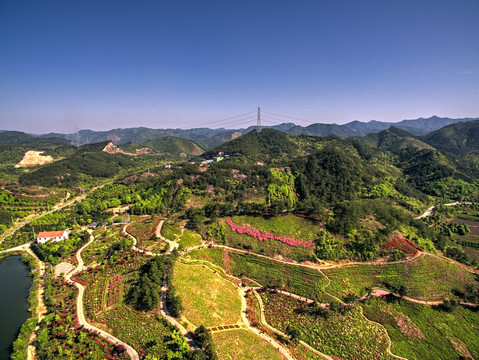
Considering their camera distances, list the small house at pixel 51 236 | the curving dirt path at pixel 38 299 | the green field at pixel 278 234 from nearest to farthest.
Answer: the curving dirt path at pixel 38 299, the green field at pixel 278 234, the small house at pixel 51 236

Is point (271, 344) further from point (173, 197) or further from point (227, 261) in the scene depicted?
point (173, 197)

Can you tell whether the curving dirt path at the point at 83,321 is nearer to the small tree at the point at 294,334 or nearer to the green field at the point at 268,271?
the green field at the point at 268,271

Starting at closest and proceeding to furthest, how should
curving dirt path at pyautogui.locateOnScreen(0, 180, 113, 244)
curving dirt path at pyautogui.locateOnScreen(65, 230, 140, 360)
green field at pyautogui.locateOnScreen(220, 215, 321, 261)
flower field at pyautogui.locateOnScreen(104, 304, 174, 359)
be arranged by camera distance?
curving dirt path at pyautogui.locateOnScreen(65, 230, 140, 360) → flower field at pyautogui.locateOnScreen(104, 304, 174, 359) → green field at pyautogui.locateOnScreen(220, 215, 321, 261) → curving dirt path at pyautogui.locateOnScreen(0, 180, 113, 244)

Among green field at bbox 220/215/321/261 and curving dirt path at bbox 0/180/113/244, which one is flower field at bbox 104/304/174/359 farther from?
curving dirt path at bbox 0/180/113/244

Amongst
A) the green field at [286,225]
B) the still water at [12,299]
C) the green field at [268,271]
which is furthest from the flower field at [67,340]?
the green field at [286,225]

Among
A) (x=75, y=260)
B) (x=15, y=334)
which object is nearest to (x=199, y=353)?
(x=15, y=334)

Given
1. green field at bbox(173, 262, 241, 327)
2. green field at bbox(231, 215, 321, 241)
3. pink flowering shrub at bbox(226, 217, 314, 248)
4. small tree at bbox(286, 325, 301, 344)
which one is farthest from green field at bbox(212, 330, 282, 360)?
green field at bbox(231, 215, 321, 241)

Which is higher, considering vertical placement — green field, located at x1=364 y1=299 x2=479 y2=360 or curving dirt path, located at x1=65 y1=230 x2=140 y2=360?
curving dirt path, located at x1=65 y1=230 x2=140 y2=360

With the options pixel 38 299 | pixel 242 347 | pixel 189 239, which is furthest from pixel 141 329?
pixel 189 239
